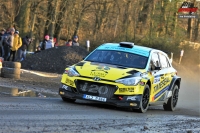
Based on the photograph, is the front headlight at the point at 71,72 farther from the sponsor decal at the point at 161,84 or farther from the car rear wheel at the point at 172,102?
the car rear wheel at the point at 172,102

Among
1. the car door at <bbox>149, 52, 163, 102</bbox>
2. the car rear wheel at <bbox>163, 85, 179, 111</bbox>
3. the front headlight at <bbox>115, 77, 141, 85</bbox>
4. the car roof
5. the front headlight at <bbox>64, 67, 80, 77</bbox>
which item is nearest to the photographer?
the front headlight at <bbox>115, 77, 141, 85</bbox>

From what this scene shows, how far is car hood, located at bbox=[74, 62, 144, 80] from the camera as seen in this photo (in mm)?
11547

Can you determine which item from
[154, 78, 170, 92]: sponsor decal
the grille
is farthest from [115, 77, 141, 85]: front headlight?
[154, 78, 170, 92]: sponsor decal

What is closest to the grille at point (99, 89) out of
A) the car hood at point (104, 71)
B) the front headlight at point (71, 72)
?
the car hood at point (104, 71)

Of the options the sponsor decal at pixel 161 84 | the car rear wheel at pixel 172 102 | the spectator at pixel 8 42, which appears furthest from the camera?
the spectator at pixel 8 42

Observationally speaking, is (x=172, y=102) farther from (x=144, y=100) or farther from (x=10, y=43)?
(x=10, y=43)

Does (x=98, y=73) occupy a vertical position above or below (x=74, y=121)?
above

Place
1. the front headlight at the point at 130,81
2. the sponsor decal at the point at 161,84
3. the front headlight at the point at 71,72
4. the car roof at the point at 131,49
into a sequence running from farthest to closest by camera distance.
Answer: the car roof at the point at 131,49 → the sponsor decal at the point at 161,84 → the front headlight at the point at 71,72 → the front headlight at the point at 130,81

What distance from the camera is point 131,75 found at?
38.4 feet

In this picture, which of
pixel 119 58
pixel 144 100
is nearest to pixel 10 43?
pixel 119 58

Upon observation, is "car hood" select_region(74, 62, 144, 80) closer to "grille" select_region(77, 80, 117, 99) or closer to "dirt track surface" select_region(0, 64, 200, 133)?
"grille" select_region(77, 80, 117, 99)

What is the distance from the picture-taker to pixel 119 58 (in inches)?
507

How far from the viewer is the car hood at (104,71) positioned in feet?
37.9

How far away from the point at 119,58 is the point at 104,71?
1.31 meters
